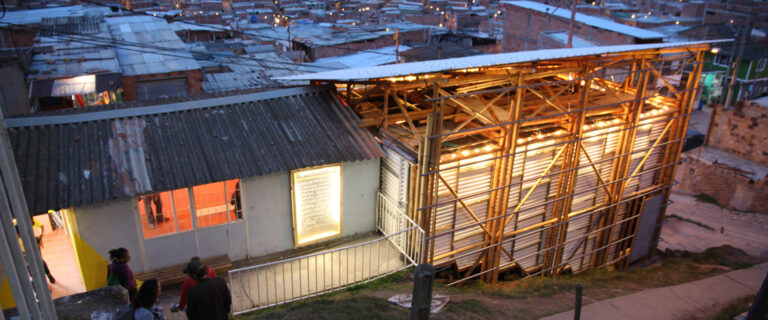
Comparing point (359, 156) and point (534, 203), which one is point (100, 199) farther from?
point (534, 203)

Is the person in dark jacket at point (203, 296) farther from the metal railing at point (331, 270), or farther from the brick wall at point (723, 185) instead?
the brick wall at point (723, 185)

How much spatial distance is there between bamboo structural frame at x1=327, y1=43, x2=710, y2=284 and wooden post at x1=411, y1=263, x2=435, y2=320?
4808 mm

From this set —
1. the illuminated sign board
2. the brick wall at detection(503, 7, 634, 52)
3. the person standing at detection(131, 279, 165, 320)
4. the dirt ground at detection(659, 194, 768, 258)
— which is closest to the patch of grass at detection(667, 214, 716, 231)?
the dirt ground at detection(659, 194, 768, 258)

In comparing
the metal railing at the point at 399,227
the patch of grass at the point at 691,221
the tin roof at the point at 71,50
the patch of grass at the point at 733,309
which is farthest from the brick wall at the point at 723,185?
the tin roof at the point at 71,50

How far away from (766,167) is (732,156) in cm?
158

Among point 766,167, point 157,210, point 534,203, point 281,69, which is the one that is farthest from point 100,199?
point 766,167

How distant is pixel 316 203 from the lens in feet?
33.8

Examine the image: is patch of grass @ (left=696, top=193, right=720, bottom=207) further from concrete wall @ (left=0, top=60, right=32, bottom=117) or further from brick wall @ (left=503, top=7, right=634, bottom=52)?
concrete wall @ (left=0, top=60, right=32, bottom=117)

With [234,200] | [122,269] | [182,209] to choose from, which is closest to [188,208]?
[182,209]

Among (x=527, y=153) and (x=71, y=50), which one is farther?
(x=71, y=50)

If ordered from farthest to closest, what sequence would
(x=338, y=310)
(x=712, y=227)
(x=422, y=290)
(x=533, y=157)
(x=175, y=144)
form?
(x=712, y=227)
(x=533, y=157)
(x=175, y=144)
(x=338, y=310)
(x=422, y=290)

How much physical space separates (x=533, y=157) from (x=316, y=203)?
17.2 ft

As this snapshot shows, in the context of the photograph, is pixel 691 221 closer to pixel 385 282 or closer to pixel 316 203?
pixel 385 282

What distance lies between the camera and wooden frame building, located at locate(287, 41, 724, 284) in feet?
31.7
